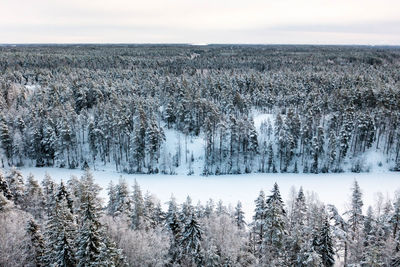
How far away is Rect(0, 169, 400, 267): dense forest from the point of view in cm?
2561

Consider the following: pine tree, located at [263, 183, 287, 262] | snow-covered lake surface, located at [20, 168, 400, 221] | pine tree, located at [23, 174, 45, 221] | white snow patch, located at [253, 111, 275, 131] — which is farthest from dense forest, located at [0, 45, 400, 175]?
pine tree, located at [263, 183, 287, 262]

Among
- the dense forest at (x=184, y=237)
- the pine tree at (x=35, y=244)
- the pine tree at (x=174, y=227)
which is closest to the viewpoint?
the dense forest at (x=184, y=237)

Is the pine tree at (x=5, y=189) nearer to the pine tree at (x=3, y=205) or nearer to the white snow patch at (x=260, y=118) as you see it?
the pine tree at (x=3, y=205)

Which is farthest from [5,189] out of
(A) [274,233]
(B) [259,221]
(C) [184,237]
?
(A) [274,233]

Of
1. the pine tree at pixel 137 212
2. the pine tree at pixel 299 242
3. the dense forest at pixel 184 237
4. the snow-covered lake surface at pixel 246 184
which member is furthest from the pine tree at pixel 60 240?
the snow-covered lake surface at pixel 246 184

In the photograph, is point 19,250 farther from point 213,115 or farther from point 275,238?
point 213,115

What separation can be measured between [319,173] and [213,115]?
32.2m

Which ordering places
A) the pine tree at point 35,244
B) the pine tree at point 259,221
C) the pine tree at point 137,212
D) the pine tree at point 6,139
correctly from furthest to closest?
1. the pine tree at point 6,139
2. the pine tree at point 137,212
3. the pine tree at point 259,221
4. the pine tree at point 35,244

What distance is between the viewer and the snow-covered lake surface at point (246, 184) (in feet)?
217

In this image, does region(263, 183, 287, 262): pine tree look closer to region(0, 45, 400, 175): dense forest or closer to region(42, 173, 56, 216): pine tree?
region(42, 173, 56, 216): pine tree

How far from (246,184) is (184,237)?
142ft

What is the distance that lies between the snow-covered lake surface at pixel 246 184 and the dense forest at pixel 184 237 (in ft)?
81.0

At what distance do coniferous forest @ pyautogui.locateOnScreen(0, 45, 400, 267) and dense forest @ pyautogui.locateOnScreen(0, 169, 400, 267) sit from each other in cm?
15

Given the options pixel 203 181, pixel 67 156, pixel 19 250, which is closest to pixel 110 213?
pixel 19 250
